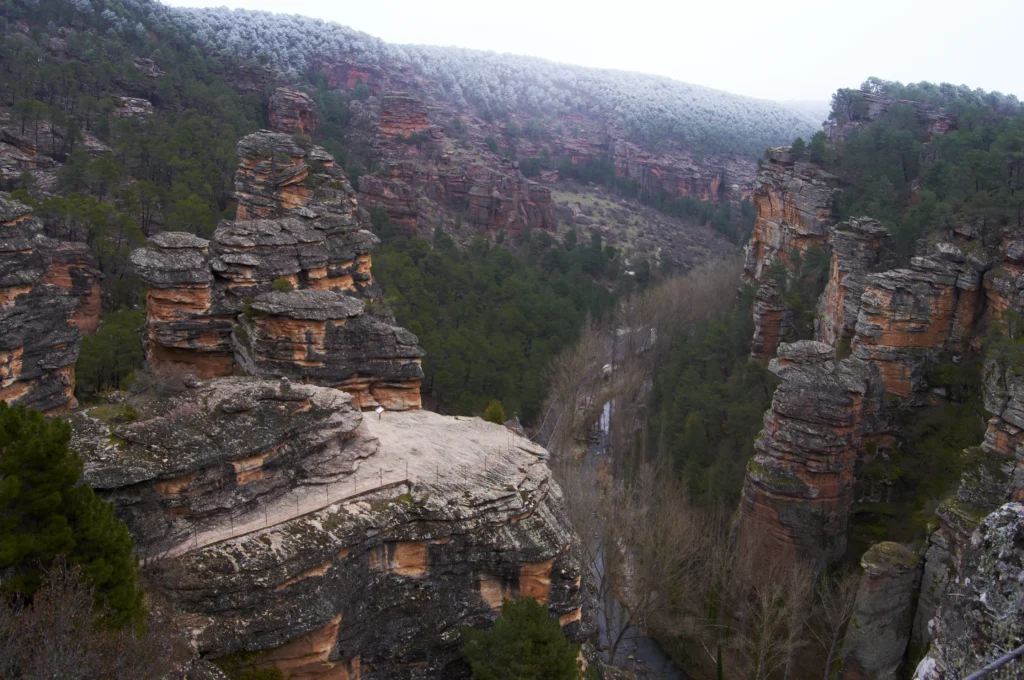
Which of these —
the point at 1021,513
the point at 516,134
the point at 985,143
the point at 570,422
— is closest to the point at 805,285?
the point at 985,143

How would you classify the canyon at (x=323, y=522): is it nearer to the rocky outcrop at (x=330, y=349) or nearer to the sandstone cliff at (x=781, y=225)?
the rocky outcrop at (x=330, y=349)

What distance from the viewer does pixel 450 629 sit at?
686 inches

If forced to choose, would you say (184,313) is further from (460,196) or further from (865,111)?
(865,111)

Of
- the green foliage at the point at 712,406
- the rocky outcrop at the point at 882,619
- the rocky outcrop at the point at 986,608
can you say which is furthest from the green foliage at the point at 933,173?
the rocky outcrop at the point at 986,608

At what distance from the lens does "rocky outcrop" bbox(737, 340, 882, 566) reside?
29453 millimetres

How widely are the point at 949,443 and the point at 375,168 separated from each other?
56303mm

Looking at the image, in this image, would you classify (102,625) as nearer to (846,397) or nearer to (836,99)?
(846,397)

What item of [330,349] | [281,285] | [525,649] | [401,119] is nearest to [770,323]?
[281,285]

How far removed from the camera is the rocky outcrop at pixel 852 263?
1630 inches

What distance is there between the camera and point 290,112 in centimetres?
7138

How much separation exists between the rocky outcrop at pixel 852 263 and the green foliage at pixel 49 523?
120 feet

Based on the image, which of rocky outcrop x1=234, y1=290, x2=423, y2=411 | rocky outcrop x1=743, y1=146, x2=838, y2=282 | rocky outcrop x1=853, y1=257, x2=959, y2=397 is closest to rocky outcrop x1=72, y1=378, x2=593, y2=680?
rocky outcrop x1=234, y1=290, x2=423, y2=411

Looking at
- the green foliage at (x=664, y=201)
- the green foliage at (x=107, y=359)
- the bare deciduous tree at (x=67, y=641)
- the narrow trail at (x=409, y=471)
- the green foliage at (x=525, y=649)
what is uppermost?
the bare deciduous tree at (x=67, y=641)

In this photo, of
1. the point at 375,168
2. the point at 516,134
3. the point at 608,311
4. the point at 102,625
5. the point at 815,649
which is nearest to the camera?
the point at 102,625
